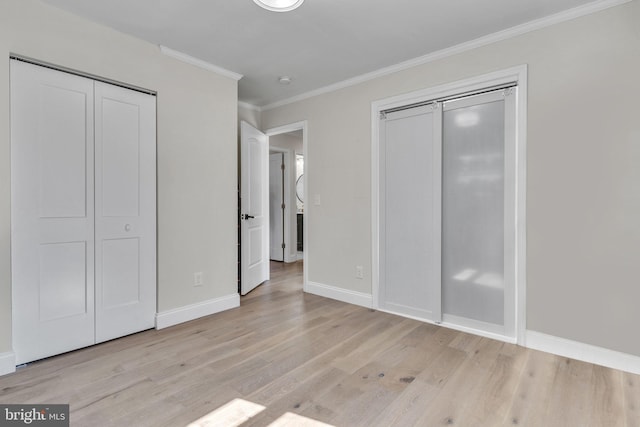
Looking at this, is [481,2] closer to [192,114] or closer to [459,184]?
[459,184]

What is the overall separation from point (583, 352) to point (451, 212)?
134 centimetres

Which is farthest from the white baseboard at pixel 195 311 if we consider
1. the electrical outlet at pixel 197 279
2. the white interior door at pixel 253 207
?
the white interior door at pixel 253 207

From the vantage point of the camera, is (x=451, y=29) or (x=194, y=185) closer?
(x=451, y=29)

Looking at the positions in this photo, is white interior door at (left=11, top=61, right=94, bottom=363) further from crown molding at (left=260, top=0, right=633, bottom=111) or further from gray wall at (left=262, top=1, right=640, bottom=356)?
gray wall at (left=262, top=1, right=640, bottom=356)

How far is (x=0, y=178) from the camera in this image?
2.04m

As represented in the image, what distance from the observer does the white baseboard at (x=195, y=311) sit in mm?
2852

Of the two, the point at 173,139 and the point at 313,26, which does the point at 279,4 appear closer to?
the point at 313,26

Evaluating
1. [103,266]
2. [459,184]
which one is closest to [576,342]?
[459,184]

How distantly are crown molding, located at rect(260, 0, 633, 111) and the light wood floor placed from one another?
2406 mm

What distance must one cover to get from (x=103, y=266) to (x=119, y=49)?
1731 mm

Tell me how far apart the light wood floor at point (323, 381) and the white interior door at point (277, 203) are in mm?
3341

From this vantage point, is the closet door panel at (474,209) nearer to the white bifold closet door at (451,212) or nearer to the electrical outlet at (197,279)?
the white bifold closet door at (451,212)

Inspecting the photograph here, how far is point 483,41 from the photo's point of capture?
104 inches

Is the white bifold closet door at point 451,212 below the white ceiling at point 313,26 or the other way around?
below
